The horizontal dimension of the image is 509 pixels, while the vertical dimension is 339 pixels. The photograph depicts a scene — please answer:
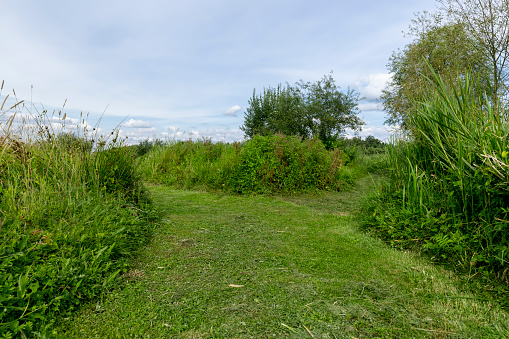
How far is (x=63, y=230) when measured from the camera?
282 cm

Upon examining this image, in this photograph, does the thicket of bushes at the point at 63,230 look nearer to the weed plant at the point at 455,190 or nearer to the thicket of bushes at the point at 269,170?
the thicket of bushes at the point at 269,170

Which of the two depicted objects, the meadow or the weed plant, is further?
the weed plant

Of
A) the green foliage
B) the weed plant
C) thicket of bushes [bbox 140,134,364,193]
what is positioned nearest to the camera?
the weed plant

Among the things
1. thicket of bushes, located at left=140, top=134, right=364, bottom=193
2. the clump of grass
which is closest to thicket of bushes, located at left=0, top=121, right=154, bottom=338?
the clump of grass

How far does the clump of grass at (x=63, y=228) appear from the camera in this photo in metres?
2.07

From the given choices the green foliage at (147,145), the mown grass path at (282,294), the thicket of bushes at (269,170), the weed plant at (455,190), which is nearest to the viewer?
the mown grass path at (282,294)

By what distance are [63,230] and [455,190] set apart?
13.3 ft

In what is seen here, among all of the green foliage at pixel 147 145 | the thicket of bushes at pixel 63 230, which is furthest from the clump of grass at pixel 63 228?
the green foliage at pixel 147 145

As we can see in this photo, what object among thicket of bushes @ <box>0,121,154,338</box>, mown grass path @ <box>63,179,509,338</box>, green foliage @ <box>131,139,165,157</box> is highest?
green foliage @ <box>131,139,165,157</box>

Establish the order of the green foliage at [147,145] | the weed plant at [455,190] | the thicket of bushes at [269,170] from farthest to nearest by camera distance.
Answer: the green foliage at [147,145] → the thicket of bushes at [269,170] → the weed plant at [455,190]

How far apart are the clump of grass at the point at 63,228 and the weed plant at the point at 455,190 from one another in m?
3.22

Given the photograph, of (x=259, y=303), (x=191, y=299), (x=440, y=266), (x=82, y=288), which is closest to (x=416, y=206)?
(x=440, y=266)

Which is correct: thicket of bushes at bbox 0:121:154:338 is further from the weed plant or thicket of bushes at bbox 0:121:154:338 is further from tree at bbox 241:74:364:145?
tree at bbox 241:74:364:145

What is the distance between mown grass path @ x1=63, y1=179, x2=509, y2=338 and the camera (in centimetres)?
197
